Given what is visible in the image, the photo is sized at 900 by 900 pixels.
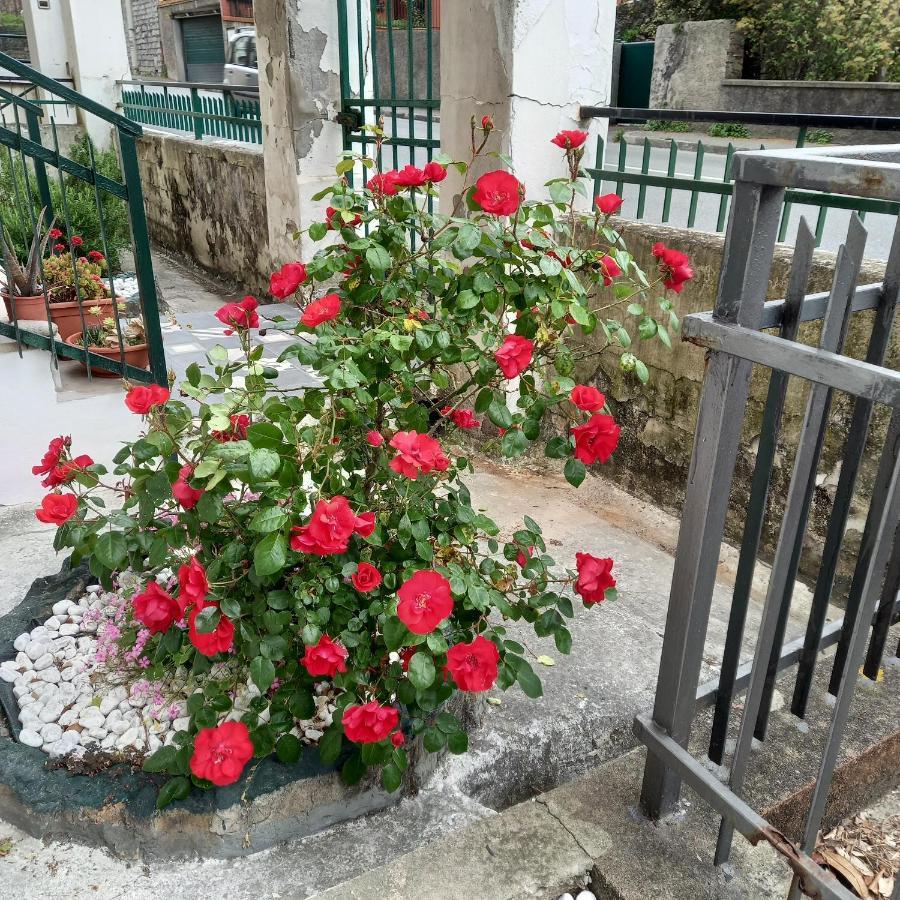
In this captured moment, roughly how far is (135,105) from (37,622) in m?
9.92

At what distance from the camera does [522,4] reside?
343 centimetres

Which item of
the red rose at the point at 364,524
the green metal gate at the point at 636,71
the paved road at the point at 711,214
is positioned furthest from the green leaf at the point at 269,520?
the green metal gate at the point at 636,71

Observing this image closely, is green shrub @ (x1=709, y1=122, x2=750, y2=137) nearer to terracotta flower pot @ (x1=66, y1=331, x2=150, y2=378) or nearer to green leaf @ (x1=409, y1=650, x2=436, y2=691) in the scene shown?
terracotta flower pot @ (x1=66, y1=331, x2=150, y2=378)

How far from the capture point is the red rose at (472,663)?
1.59 metres

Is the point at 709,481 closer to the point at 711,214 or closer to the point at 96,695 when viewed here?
the point at 96,695

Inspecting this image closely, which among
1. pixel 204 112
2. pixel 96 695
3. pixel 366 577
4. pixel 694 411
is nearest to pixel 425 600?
pixel 366 577

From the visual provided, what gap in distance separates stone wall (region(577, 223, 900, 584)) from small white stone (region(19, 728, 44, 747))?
2.00m

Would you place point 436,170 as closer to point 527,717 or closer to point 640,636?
point 527,717

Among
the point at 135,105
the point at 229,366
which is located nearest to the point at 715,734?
the point at 229,366

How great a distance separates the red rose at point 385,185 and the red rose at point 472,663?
3.45 ft

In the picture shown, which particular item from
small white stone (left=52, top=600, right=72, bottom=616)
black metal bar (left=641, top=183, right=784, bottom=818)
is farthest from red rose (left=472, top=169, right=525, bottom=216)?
small white stone (left=52, top=600, right=72, bottom=616)

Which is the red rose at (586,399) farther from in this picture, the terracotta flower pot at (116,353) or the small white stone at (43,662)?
the terracotta flower pot at (116,353)

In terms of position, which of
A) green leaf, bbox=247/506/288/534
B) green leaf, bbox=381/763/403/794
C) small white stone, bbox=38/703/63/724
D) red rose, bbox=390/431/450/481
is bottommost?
small white stone, bbox=38/703/63/724

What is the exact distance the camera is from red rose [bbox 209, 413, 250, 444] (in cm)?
173
